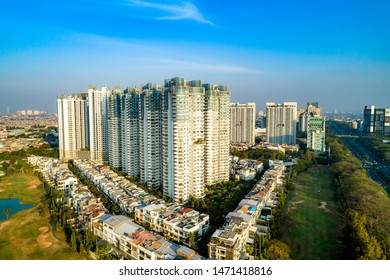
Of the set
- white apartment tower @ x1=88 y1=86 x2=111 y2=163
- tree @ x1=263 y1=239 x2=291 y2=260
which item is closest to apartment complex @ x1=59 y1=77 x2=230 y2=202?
white apartment tower @ x1=88 y1=86 x2=111 y2=163

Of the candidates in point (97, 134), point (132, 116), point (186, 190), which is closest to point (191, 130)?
point (186, 190)

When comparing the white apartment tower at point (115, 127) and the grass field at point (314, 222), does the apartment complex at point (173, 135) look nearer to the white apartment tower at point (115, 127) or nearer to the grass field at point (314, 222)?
the white apartment tower at point (115, 127)

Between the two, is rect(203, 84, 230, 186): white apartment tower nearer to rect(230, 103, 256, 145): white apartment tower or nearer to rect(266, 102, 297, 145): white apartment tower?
rect(230, 103, 256, 145): white apartment tower

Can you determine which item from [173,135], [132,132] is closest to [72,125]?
[132,132]

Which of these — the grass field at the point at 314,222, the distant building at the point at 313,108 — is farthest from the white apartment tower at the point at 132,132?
the distant building at the point at 313,108

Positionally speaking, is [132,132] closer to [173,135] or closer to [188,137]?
[173,135]
